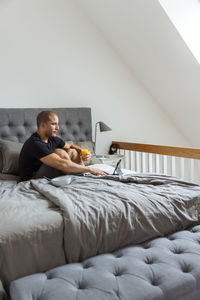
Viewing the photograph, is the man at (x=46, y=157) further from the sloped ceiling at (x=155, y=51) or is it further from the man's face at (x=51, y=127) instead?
the sloped ceiling at (x=155, y=51)

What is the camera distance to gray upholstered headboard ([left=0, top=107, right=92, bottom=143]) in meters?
3.03

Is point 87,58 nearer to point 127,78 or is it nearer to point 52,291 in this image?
point 127,78

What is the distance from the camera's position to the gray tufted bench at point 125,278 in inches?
42.8

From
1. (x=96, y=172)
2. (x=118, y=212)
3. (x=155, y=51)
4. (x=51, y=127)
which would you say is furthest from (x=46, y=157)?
(x=155, y=51)

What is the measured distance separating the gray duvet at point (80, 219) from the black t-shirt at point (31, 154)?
0.50 metres

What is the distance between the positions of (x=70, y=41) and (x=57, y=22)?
250mm

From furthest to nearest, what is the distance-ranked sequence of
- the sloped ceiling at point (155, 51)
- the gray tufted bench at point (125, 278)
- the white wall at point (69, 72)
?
the white wall at point (69, 72)
the sloped ceiling at point (155, 51)
the gray tufted bench at point (125, 278)

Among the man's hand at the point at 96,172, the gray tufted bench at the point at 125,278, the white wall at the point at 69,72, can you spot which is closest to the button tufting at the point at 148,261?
the gray tufted bench at the point at 125,278

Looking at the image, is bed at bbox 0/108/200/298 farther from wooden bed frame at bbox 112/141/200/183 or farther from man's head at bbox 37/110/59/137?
wooden bed frame at bbox 112/141/200/183

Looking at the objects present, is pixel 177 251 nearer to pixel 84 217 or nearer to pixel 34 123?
pixel 84 217

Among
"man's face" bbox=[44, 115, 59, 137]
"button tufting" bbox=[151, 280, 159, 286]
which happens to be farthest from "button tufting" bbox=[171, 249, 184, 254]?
"man's face" bbox=[44, 115, 59, 137]

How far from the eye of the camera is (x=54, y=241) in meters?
1.39

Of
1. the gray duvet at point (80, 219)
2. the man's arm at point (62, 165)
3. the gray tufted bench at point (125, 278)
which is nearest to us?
the gray tufted bench at point (125, 278)

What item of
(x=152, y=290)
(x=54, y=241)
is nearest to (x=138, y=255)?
(x=152, y=290)
